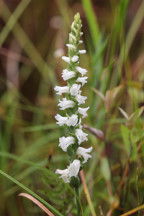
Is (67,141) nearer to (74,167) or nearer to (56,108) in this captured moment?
(74,167)

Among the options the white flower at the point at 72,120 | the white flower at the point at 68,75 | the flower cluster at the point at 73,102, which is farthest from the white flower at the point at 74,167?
the white flower at the point at 68,75

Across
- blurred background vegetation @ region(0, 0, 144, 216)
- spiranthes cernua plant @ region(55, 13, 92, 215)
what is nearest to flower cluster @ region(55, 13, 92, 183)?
spiranthes cernua plant @ region(55, 13, 92, 215)

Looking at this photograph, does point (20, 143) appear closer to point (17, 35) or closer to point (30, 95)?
point (30, 95)

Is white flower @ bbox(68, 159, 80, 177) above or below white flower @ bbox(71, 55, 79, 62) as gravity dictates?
below

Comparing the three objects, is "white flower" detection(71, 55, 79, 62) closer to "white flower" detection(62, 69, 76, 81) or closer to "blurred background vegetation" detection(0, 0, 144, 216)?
"white flower" detection(62, 69, 76, 81)

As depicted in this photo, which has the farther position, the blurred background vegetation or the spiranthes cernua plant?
the blurred background vegetation

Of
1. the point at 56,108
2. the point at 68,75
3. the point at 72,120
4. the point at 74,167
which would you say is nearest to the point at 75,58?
the point at 68,75

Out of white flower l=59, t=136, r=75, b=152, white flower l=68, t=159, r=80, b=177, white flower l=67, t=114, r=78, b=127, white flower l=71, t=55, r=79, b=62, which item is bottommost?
white flower l=68, t=159, r=80, b=177

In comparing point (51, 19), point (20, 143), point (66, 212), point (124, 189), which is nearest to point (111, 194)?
point (124, 189)
